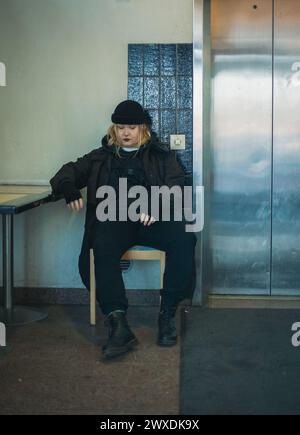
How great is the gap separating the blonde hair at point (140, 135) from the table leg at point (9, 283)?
72cm

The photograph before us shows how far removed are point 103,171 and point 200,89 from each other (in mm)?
828

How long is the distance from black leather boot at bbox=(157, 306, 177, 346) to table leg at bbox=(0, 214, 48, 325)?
0.85 m

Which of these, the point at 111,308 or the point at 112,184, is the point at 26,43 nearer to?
the point at 112,184

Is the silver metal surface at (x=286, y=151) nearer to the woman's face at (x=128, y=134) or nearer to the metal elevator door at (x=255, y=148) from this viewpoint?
the metal elevator door at (x=255, y=148)

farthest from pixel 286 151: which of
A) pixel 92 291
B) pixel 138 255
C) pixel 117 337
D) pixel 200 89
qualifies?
pixel 117 337

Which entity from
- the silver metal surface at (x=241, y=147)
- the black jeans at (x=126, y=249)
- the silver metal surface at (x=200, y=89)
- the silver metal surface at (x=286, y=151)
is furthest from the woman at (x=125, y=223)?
the silver metal surface at (x=286, y=151)

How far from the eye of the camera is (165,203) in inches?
154

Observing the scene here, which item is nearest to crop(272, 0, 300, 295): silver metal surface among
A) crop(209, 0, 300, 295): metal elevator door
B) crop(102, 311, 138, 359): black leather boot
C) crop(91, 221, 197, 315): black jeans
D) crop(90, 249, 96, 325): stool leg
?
crop(209, 0, 300, 295): metal elevator door

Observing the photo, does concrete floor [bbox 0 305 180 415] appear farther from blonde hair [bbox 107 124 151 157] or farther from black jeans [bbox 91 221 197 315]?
blonde hair [bbox 107 124 151 157]

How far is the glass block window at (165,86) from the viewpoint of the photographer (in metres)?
4.30

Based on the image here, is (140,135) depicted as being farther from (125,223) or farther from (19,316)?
(19,316)

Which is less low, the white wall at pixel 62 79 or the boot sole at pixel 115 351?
the white wall at pixel 62 79

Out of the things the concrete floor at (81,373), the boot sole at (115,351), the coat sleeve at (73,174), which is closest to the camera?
the concrete floor at (81,373)
